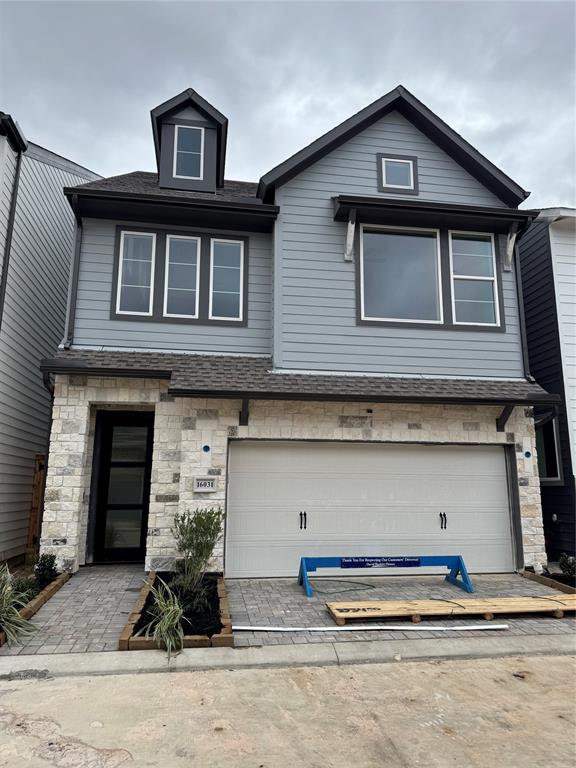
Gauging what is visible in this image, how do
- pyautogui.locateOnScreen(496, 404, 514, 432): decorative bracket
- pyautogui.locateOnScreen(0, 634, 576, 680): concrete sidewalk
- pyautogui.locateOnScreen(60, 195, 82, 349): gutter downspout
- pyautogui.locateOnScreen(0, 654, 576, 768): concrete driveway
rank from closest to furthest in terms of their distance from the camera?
1. pyautogui.locateOnScreen(0, 654, 576, 768): concrete driveway
2. pyautogui.locateOnScreen(0, 634, 576, 680): concrete sidewalk
3. pyautogui.locateOnScreen(60, 195, 82, 349): gutter downspout
4. pyautogui.locateOnScreen(496, 404, 514, 432): decorative bracket

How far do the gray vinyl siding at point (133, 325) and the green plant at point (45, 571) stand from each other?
3.35 m

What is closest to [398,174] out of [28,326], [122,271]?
[122,271]

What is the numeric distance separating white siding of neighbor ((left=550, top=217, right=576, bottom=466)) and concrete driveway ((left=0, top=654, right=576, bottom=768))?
19.0ft

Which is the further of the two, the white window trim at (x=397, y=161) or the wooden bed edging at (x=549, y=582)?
the white window trim at (x=397, y=161)

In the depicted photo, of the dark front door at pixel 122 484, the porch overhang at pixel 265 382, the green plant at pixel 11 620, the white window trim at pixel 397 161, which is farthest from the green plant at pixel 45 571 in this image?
the white window trim at pixel 397 161

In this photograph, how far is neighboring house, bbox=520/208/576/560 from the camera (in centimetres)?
916

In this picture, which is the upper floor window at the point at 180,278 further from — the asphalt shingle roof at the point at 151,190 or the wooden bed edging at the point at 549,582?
the wooden bed edging at the point at 549,582

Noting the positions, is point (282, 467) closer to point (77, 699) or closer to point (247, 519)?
point (247, 519)

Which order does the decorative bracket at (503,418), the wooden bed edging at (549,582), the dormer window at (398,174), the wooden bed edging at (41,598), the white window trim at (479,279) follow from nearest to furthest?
1. the wooden bed edging at (41,598)
2. the wooden bed edging at (549,582)
3. the decorative bracket at (503,418)
4. the white window trim at (479,279)
5. the dormer window at (398,174)

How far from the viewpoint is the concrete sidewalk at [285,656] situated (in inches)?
175

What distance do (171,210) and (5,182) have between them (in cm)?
286

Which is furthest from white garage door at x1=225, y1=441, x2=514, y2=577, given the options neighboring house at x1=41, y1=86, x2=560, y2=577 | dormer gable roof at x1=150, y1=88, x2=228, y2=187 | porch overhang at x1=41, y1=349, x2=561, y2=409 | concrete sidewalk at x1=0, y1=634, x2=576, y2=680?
dormer gable roof at x1=150, y1=88, x2=228, y2=187

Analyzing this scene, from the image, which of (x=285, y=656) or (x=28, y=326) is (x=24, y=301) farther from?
(x=285, y=656)

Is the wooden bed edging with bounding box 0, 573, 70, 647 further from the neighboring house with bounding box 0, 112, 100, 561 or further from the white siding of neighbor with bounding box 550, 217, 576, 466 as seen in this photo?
the white siding of neighbor with bounding box 550, 217, 576, 466
